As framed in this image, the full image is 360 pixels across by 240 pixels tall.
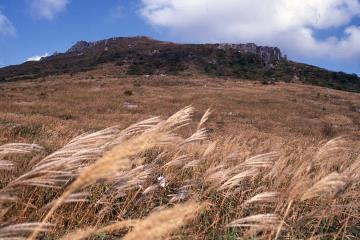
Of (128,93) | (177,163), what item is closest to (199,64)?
(128,93)

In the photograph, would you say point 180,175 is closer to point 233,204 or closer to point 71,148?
point 233,204

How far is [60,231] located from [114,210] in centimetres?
102

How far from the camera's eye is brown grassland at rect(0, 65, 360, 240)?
8.20ft

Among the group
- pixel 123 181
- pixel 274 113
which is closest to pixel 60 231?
pixel 123 181

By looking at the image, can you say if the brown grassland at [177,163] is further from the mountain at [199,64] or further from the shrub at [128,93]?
the mountain at [199,64]

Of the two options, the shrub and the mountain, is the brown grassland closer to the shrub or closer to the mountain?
the shrub

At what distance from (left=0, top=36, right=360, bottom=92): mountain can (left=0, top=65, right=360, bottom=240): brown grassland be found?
9300 millimetres

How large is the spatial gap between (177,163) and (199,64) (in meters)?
79.6

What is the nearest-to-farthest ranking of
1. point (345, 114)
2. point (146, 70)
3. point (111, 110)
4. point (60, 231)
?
1. point (60, 231)
2. point (111, 110)
3. point (345, 114)
4. point (146, 70)

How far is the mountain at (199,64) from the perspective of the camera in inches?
3105

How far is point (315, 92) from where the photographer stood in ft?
173

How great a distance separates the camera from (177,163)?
15.5 ft

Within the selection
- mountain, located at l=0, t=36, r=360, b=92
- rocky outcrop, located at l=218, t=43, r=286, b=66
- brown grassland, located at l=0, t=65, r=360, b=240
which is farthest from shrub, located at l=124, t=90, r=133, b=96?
rocky outcrop, located at l=218, t=43, r=286, b=66

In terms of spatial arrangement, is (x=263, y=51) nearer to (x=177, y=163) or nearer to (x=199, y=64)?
(x=199, y=64)
